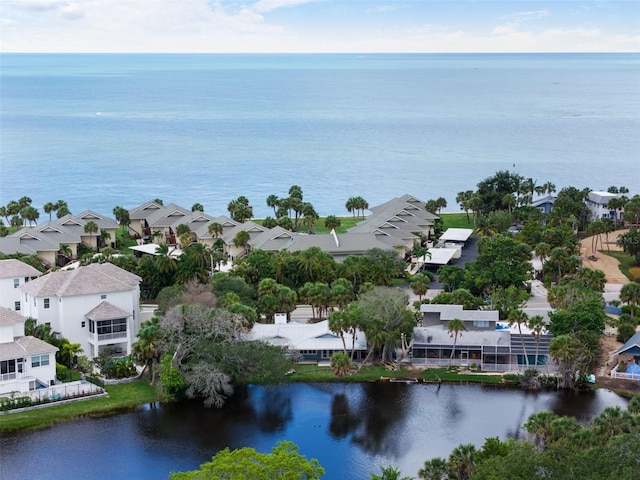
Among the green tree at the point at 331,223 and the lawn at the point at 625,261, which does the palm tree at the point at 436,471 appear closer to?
the lawn at the point at 625,261

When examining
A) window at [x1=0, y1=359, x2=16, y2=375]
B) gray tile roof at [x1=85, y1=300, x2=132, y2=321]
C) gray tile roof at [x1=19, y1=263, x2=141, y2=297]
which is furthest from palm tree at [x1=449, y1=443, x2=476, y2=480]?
gray tile roof at [x1=19, y1=263, x2=141, y2=297]

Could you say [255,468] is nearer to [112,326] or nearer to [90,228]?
[112,326]

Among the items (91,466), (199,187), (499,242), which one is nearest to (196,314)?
(91,466)

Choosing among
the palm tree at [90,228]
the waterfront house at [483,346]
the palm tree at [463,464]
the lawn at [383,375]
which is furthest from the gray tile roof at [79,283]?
the palm tree at [463,464]

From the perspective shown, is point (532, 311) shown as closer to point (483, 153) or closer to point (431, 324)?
point (431, 324)

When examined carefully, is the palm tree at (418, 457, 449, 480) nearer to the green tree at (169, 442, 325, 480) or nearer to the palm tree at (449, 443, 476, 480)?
the palm tree at (449, 443, 476, 480)
